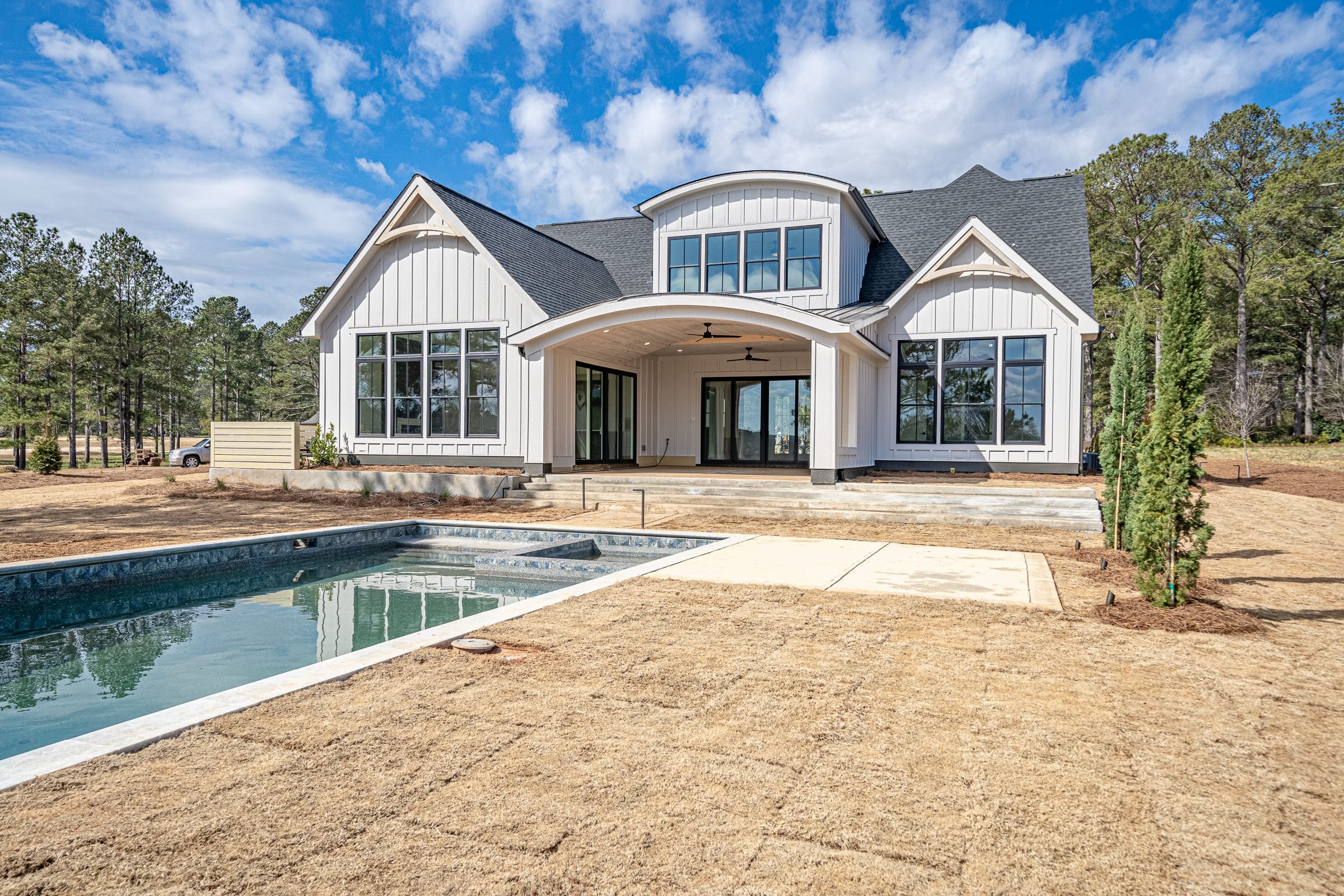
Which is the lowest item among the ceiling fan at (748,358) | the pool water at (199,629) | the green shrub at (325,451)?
the pool water at (199,629)

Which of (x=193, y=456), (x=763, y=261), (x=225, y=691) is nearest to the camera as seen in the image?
(x=225, y=691)

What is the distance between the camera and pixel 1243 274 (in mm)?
33688

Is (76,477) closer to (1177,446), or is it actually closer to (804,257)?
(804,257)

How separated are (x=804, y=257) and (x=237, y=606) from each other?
525 inches

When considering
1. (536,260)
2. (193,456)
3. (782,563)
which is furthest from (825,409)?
(193,456)

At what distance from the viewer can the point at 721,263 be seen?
1762 cm

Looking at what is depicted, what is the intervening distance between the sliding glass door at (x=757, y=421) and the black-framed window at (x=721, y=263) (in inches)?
123

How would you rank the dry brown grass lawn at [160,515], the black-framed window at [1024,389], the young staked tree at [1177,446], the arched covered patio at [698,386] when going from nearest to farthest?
the young staked tree at [1177,446] → the dry brown grass lawn at [160,515] → the arched covered patio at [698,386] → the black-framed window at [1024,389]

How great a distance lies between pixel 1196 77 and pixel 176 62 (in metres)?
36.8

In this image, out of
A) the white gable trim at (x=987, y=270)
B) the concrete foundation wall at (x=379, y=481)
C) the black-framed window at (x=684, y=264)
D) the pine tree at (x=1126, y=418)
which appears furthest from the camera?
the black-framed window at (x=684, y=264)

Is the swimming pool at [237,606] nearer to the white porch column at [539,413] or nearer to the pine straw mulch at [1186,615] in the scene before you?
the white porch column at [539,413]

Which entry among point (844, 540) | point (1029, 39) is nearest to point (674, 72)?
point (1029, 39)

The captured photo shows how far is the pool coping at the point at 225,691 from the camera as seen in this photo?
3.11m

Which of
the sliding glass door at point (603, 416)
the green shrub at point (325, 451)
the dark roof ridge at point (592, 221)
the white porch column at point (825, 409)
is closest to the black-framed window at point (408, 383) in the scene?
the green shrub at point (325, 451)
